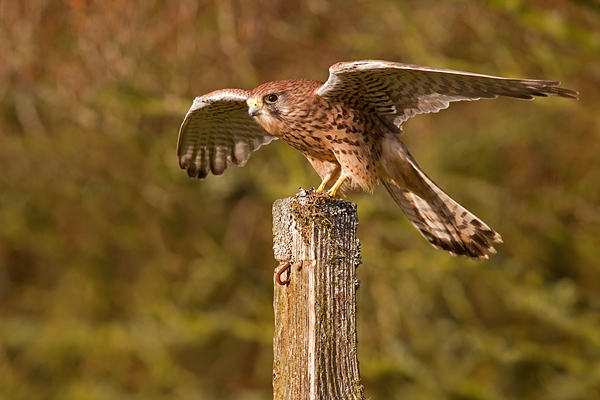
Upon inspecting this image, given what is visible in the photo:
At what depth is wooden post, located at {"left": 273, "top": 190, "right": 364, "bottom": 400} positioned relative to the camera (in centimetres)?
237

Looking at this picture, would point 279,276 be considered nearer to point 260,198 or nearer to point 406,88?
point 406,88

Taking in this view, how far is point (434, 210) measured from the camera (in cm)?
432

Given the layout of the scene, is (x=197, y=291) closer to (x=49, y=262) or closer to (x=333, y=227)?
(x=49, y=262)

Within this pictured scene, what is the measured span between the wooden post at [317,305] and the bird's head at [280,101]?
5.06 ft

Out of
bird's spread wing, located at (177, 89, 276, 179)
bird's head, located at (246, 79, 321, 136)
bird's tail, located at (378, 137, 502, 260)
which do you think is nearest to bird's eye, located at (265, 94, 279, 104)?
bird's head, located at (246, 79, 321, 136)

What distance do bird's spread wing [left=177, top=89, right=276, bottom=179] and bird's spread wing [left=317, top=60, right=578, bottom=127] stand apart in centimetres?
77

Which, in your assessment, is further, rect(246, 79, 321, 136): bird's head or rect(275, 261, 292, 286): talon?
rect(246, 79, 321, 136): bird's head

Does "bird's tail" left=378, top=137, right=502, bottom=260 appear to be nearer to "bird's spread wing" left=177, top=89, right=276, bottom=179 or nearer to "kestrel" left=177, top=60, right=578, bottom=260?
"kestrel" left=177, top=60, right=578, bottom=260

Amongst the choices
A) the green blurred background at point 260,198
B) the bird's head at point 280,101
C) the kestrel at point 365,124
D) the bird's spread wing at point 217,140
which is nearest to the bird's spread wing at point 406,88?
the kestrel at point 365,124

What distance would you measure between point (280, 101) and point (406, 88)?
609 millimetres

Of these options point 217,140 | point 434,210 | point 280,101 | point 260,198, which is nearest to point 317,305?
point 280,101

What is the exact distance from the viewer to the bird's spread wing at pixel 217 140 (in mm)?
4547

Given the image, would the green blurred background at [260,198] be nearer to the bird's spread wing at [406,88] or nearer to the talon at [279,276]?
the bird's spread wing at [406,88]

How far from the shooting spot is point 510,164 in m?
8.08
